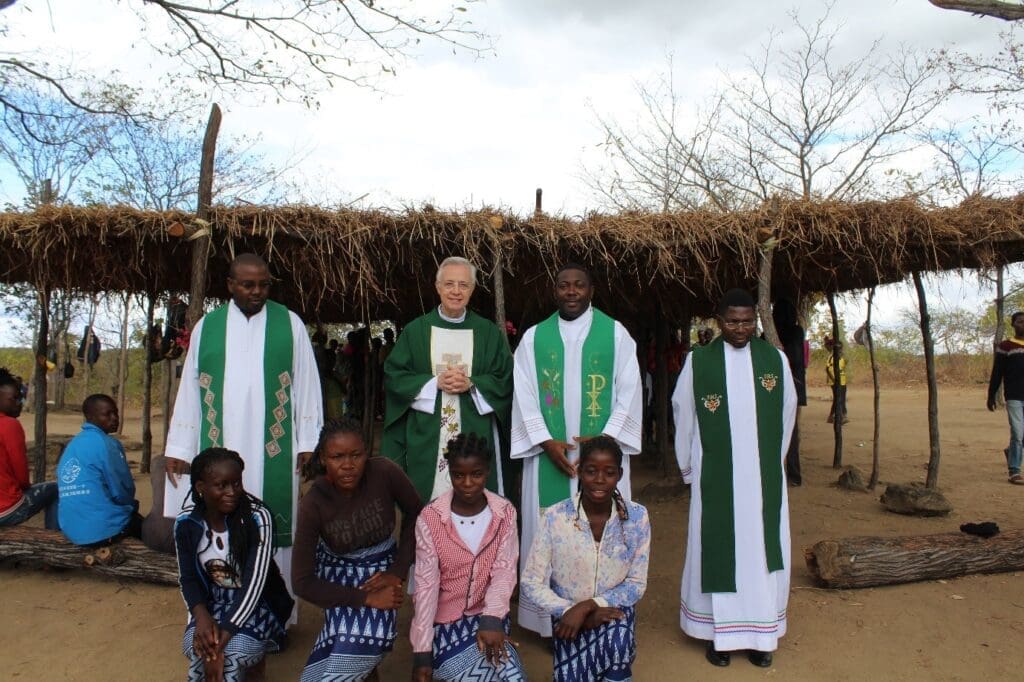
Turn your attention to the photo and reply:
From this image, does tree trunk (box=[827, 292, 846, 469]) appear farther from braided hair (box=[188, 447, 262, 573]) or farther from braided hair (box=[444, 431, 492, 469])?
braided hair (box=[188, 447, 262, 573])

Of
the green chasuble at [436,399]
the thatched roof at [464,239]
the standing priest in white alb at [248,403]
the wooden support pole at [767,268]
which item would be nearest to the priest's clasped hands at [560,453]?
the green chasuble at [436,399]

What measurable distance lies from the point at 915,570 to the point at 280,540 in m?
3.85

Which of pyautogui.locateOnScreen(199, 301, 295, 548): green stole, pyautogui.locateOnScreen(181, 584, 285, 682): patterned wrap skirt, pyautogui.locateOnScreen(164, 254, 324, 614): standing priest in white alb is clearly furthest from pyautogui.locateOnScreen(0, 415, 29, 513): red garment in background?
pyautogui.locateOnScreen(181, 584, 285, 682): patterned wrap skirt

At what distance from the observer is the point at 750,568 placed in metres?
3.61

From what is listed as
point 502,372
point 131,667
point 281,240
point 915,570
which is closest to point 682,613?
point 502,372

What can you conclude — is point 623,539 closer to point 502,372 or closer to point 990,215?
point 502,372

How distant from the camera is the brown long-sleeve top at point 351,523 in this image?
3.04 m

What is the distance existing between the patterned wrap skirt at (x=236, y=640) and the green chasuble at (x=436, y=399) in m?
1.00

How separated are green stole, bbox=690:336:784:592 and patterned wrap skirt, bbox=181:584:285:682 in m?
2.07

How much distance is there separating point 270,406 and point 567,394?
61.4 inches

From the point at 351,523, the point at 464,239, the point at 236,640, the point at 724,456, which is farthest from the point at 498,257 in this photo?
the point at 236,640

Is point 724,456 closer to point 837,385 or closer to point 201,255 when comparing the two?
point 201,255

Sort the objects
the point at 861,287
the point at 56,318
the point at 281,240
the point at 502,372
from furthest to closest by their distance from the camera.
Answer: the point at 56,318 < the point at 861,287 < the point at 281,240 < the point at 502,372

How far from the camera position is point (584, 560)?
3141mm
